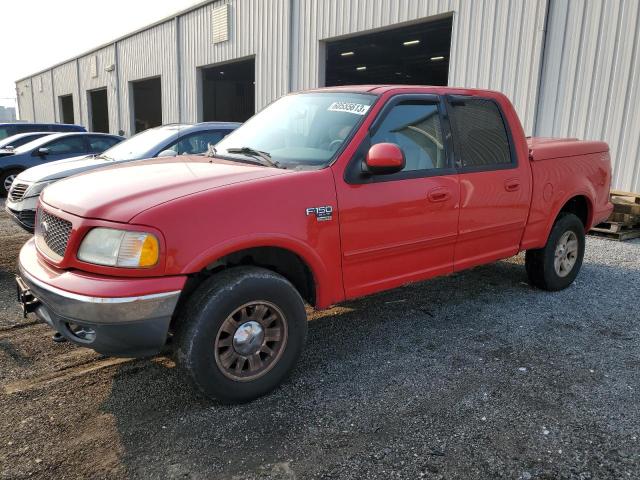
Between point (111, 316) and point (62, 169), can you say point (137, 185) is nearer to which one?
point (111, 316)

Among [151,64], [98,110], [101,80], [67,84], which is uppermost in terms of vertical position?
[151,64]

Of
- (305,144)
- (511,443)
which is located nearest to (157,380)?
(305,144)

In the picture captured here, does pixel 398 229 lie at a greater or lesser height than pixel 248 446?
greater

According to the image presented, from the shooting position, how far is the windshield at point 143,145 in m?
7.32

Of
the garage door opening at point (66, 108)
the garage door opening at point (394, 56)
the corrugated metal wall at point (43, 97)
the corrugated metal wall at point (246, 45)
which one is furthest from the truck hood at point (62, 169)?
the corrugated metal wall at point (43, 97)

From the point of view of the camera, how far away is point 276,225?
3.02 meters

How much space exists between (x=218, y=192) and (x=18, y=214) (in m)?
5.16

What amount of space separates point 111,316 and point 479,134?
10.7 ft

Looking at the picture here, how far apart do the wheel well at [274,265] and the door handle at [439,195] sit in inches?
44.7

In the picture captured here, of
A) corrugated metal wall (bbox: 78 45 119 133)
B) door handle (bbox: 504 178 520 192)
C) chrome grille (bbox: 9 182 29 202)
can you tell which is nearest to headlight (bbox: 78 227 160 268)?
door handle (bbox: 504 178 520 192)

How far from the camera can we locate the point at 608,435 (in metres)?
2.84

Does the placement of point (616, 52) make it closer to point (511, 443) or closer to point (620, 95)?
point (620, 95)

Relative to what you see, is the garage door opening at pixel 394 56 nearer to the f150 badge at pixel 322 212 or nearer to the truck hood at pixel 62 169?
the truck hood at pixel 62 169

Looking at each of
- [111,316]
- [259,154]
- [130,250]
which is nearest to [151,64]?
[259,154]
